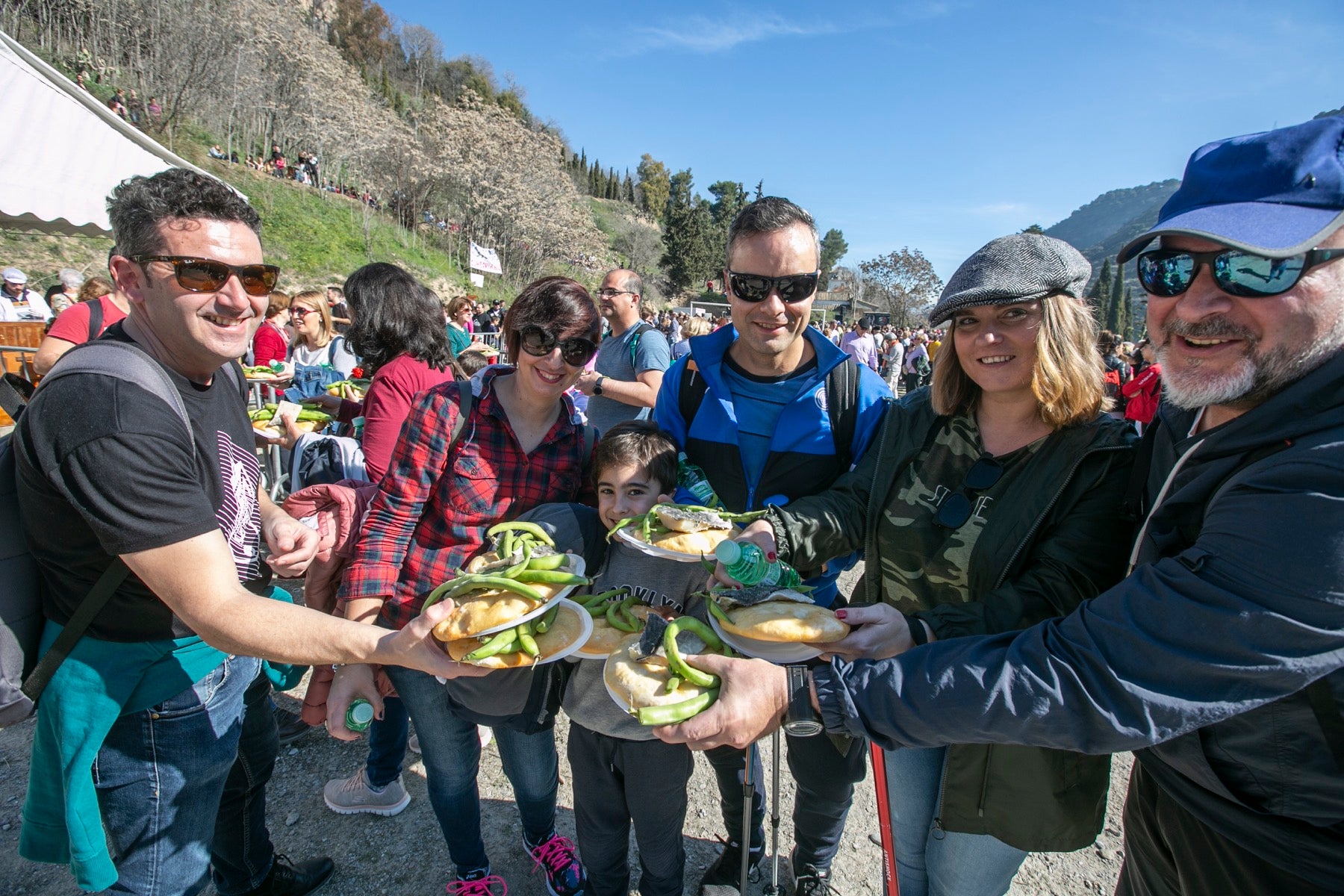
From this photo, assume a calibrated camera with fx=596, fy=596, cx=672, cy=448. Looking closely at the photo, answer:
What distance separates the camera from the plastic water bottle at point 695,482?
2.53 metres

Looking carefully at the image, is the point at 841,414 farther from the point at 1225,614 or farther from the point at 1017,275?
the point at 1225,614

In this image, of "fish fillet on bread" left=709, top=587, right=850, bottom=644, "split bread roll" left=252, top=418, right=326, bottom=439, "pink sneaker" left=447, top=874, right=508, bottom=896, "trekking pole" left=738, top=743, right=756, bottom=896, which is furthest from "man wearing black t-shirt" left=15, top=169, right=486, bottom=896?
"split bread roll" left=252, top=418, right=326, bottom=439

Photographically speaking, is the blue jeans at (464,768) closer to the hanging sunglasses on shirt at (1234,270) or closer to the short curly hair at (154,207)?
the short curly hair at (154,207)

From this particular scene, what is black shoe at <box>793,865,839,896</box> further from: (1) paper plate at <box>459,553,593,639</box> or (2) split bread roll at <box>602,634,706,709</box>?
(1) paper plate at <box>459,553,593,639</box>

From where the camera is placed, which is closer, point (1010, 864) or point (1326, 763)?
point (1326, 763)

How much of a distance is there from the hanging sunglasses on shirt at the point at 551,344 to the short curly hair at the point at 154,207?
41.0 inches

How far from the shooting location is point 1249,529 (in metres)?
1.23

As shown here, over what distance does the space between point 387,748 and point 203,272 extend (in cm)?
267

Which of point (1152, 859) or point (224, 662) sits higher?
point (224, 662)

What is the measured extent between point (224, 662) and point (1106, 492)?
2965 millimetres

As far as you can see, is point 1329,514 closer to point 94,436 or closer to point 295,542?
point 94,436

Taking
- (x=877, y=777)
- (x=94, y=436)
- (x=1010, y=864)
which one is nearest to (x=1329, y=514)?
(x=1010, y=864)

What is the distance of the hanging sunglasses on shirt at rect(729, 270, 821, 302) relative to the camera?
246 cm

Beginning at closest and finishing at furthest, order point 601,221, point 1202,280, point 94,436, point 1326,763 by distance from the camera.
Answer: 1. point 1326,763
2. point 1202,280
3. point 94,436
4. point 601,221
